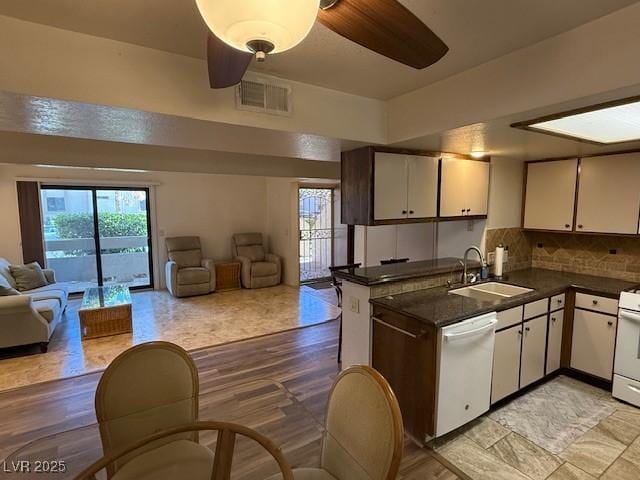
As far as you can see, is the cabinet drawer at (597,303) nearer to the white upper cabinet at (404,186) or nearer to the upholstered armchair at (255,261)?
the white upper cabinet at (404,186)

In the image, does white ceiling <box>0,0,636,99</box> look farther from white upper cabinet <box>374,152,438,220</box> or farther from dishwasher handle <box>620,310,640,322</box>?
dishwasher handle <box>620,310,640,322</box>

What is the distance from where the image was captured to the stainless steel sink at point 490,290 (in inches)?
116

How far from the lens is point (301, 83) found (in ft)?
6.95

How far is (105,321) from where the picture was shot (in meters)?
4.21

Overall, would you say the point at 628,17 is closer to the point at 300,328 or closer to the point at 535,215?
the point at 535,215

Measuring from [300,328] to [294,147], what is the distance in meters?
2.64

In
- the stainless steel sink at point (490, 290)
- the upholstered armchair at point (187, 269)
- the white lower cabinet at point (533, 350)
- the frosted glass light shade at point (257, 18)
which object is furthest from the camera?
the upholstered armchair at point (187, 269)

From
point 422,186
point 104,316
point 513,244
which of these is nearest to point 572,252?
point 513,244

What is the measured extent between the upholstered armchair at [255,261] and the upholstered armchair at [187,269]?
25.4 inches

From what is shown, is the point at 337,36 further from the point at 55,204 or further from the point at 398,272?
the point at 55,204

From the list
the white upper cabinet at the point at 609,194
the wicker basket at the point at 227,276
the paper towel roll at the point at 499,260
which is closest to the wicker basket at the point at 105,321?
the wicker basket at the point at 227,276

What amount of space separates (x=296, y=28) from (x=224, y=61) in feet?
1.65

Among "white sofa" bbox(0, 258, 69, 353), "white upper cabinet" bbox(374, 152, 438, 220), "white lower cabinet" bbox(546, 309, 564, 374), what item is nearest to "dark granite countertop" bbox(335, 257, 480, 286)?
"white upper cabinet" bbox(374, 152, 438, 220)

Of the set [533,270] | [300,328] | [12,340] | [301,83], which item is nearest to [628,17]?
[301,83]
